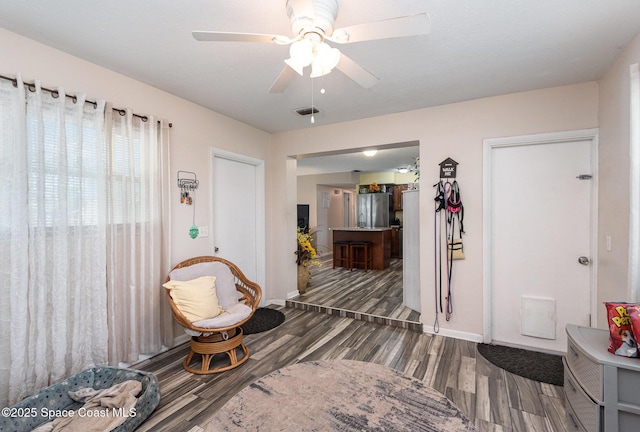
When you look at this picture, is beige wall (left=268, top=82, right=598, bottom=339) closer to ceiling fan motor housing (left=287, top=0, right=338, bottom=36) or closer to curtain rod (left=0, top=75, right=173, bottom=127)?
ceiling fan motor housing (left=287, top=0, right=338, bottom=36)

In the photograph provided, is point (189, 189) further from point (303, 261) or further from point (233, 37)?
point (303, 261)

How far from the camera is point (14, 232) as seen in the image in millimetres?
1817

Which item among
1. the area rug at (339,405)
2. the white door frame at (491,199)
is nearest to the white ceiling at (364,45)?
the white door frame at (491,199)

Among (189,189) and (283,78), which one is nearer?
(283,78)

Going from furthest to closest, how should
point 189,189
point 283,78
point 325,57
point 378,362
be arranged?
point 189,189
point 378,362
point 283,78
point 325,57

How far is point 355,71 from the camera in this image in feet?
5.40

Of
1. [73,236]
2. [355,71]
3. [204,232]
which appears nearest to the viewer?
[355,71]

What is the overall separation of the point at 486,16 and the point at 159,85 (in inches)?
108

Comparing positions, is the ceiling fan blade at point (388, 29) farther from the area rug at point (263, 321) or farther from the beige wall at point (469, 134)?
the area rug at point (263, 321)

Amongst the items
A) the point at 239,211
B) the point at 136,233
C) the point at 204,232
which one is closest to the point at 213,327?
the point at 136,233

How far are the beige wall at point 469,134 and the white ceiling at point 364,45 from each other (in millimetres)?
150

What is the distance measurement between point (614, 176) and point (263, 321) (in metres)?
3.77

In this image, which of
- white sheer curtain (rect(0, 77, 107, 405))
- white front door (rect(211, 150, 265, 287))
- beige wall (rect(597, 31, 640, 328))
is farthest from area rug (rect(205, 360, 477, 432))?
white front door (rect(211, 150, 265, 287))

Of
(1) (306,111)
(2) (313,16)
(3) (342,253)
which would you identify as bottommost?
(3) (342,253)
